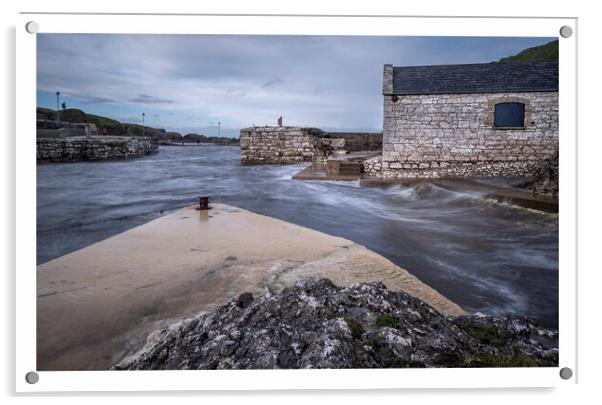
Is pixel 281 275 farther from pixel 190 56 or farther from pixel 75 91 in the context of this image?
pixel 75 91

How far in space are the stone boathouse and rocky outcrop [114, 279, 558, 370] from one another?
32.7ft

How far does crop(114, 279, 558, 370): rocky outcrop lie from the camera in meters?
1.83

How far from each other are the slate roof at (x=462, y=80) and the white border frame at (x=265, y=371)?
9094 mm

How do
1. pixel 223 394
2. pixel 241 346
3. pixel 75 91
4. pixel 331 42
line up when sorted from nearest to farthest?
pixel 241 346 < pixel 223 394 < pixel 331 42 < pixel 75 91

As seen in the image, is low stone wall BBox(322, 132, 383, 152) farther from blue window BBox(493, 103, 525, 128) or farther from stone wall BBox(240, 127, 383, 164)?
blue window BBox(493, 103, 525, 128)

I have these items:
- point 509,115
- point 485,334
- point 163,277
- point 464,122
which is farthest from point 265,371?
point 509,115

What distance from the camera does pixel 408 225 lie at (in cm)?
539

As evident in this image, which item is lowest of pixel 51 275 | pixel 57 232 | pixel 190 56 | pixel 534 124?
pixel 51 275

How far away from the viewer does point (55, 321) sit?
7.22 feet

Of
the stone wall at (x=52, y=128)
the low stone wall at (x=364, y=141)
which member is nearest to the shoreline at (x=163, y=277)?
the stone wall at (x=52, y=128)

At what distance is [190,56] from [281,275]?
78.0 inches

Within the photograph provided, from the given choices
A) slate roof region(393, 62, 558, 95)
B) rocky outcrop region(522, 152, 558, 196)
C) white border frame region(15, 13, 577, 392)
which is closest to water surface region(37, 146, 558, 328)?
white border frame region(15, 13, 577, 392)

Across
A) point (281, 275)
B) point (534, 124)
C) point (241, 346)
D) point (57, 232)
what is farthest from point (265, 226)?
point (534, 124)

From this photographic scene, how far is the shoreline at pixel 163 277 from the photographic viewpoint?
2.12m
